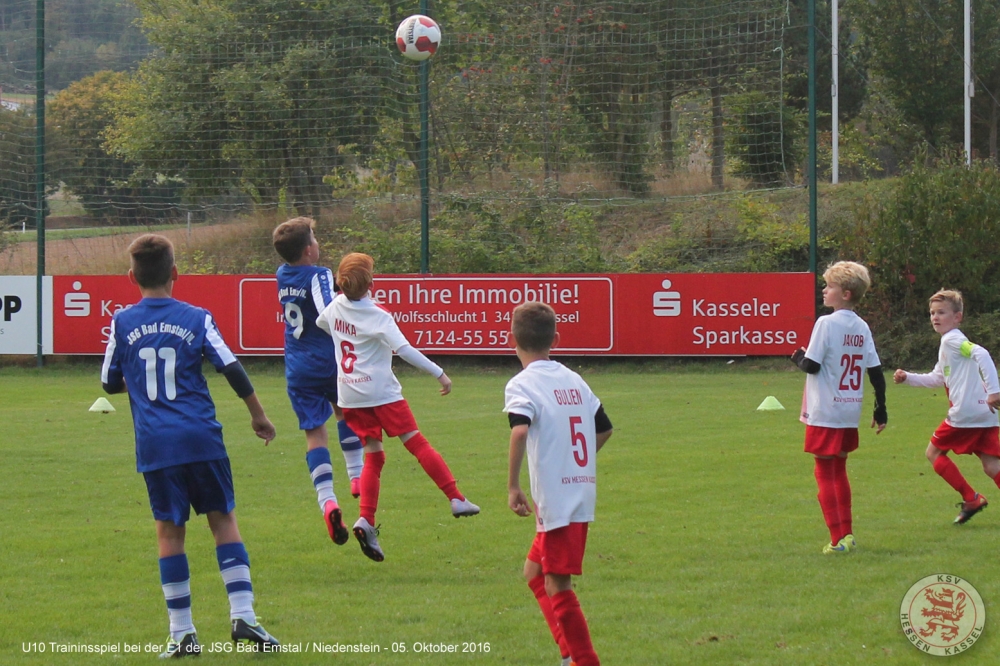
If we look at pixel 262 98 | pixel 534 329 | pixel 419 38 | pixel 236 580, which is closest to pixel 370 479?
pixel 236 580

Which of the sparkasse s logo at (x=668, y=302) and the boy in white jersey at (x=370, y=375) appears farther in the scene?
the sparkasse s logo at (x=668, y=302)

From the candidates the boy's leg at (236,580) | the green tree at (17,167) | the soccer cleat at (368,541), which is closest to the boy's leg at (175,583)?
the boy's leg at (236,580)

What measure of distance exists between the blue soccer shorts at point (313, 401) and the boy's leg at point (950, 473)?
4.05 meters

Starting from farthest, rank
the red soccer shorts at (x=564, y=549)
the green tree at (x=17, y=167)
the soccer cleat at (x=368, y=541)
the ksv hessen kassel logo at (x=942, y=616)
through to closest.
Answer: the green tree at (x=17, y=167) → the soccer cleat at (x=368, y=541) → the ksv hessen kassel logo at (x=942, y=616) → the red soccer shorts at (x=564, y=549)

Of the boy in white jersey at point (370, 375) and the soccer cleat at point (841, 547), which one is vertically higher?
the boy in white jersey at point (370, 375)

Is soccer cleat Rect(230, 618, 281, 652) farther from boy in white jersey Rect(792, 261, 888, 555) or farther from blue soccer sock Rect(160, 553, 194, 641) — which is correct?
boy in white jersey Rect(792, 261, 888, 555)

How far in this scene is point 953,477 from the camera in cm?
759

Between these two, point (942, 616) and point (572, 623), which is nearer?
point (572, 623)

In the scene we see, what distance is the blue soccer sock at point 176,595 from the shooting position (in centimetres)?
506

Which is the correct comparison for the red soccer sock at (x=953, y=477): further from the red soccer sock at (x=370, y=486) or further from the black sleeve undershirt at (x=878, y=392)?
the red soccer sock at (x=370, y=486)

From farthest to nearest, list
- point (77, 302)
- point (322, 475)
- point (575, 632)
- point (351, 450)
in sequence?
point (77, 302), point (351, 450), point (322, 475), point (575, 632)

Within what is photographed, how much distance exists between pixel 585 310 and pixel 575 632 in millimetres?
15927

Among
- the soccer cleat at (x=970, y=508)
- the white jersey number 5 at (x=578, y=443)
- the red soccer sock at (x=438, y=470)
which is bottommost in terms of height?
the soccer cleat at (x=970, y=508)

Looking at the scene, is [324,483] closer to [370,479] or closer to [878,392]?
[370,479]
